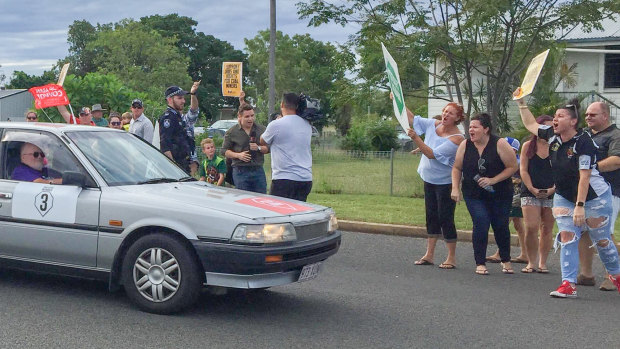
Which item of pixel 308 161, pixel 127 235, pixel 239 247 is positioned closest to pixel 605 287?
pixel 308 161

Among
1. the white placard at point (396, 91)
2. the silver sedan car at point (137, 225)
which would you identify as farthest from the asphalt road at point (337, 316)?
the white placard at point (396, 91)

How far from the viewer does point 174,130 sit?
937cm

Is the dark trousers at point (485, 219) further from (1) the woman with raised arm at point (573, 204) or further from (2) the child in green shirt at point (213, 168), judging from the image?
(2) the child in green shirt at point (213, 168)

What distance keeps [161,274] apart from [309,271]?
3.74 ft

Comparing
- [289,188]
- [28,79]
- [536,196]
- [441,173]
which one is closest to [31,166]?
[289,188]

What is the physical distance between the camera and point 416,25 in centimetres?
1603

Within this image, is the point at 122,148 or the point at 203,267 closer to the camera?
the point at 203,267

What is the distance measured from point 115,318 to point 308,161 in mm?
3148

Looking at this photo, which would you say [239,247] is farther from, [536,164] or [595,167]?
[536,164]

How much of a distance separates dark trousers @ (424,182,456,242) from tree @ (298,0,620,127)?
7.05m

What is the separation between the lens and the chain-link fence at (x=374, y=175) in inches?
633

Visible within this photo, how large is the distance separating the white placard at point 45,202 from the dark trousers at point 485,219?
162 inches

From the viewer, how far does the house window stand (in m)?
28.2

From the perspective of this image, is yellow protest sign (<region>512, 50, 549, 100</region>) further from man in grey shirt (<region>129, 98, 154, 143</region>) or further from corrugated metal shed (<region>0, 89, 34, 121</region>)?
corrugated metal shed (<region>0, 89, 34, 121</region>)
